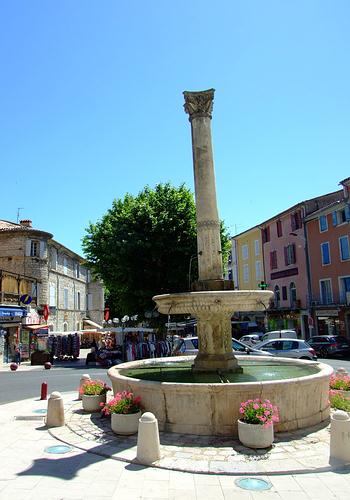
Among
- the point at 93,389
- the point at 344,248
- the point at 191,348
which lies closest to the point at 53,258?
the point at 191,348

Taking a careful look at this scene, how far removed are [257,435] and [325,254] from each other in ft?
107

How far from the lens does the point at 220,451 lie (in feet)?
21.6

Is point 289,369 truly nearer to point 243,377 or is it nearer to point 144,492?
point 243,377

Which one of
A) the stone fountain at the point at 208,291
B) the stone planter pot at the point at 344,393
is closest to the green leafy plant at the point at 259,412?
the stone fountain at the point at 208,291

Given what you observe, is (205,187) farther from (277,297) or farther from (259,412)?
(277,297)

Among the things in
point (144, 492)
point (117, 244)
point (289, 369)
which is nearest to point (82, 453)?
point (144, 492)

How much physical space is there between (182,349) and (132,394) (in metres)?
11.2

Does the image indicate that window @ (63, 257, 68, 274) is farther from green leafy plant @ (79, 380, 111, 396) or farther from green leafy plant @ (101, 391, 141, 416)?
green leafy plant @ (101, 391, 141, 416)

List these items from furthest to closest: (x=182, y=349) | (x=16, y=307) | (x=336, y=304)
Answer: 1. (x=336, y=304)
2. (x=16, y=307)
3. (x=182, y=349)

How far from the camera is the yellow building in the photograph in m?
50.0

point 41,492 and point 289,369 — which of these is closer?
point 41,492

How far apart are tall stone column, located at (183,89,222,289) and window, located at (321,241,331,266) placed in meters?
28.8

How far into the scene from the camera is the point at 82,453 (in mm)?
6887

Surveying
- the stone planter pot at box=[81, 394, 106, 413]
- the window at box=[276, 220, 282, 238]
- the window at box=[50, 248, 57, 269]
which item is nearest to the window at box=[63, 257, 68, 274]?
the window at box=[50, 248, 57, 269]
